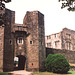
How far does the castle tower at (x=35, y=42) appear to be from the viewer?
2219 centimetres

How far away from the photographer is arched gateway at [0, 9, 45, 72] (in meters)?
21.3

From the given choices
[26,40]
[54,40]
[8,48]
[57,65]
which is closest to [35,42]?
[26,40]

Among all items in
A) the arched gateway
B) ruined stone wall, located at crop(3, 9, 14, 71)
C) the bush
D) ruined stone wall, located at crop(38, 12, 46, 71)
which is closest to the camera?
ruined stone wall, located at crop(3, 9, 14, 71)

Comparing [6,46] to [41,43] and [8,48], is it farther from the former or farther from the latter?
[41,43]

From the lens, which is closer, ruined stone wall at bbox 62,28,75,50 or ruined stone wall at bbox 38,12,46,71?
ruined stone wall at bbox 38,12,46,71

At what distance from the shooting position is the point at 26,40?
2303 cm

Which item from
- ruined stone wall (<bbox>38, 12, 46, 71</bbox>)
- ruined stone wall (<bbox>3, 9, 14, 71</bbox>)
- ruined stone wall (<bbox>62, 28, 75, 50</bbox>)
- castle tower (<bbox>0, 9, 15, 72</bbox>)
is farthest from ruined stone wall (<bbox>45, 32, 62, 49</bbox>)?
ruined stone wall (<bbox>3, 9, 14, 71</bbox>)

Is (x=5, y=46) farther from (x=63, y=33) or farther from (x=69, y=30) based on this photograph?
(x=69, y=30)

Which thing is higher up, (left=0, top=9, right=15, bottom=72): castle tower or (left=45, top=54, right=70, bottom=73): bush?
(left=0, top=9, right=15, bottom=72): castle tower

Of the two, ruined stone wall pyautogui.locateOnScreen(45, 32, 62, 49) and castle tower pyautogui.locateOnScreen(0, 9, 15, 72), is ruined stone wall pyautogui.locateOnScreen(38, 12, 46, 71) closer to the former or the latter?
castle tower pyautogui.locateOnScreen(0, 9, 15, 72)

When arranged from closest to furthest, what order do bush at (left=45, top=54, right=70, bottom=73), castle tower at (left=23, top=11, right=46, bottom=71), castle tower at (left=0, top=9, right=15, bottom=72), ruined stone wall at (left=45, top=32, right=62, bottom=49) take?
castle tower at (left=0, top=9, right=15, bottom=72) < bush at (left=45, top=54, right=70, bottom=73) < castle tower at (left=23, top=11, right=46, bottom=71) < ruined stone wall at (left=45, top=32, right=62, bottom=49)

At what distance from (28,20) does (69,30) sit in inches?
822

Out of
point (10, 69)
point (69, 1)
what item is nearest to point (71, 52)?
point (10, 69)

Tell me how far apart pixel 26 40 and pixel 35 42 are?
1536 mm
